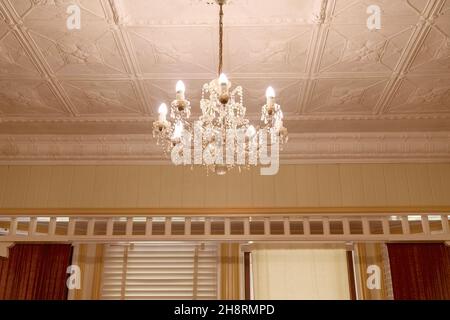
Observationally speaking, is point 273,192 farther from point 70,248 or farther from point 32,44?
point 32,44

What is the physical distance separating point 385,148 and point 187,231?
2532mm

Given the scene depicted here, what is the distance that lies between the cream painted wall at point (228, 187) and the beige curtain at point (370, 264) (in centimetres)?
70

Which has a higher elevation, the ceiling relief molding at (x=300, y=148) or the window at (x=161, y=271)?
the ceiling relief molding at (x=300, y=148)

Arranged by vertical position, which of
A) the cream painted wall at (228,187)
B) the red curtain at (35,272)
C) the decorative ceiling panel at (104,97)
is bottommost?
the red curtain at (35,272)

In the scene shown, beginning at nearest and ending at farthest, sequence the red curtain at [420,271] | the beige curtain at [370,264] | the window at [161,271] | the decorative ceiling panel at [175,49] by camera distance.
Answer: the decorative ceiling panel at [175,49]
the red curtain at [420,271]
the beige curtain at [370,264]
the window at [161,271]

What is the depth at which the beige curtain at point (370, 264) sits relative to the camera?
4.95 m

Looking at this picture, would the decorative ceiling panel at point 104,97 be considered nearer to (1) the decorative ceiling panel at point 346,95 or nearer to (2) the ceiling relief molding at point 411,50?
(1) the decorative ceiling panel at point 346,95

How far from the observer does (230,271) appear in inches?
214

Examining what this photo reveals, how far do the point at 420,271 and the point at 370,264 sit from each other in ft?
2.27
